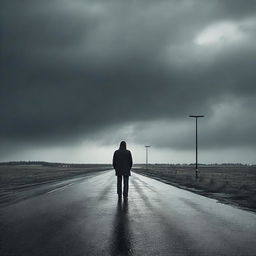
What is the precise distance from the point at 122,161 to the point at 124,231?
24.3ft

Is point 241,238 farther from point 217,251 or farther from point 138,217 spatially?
point 138,217

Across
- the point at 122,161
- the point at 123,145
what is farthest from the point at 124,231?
the point at 123,145

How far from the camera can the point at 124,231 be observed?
8.06 m

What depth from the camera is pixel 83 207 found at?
41.2 ft

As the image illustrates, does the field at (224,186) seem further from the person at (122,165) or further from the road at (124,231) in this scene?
the person at (122,165)

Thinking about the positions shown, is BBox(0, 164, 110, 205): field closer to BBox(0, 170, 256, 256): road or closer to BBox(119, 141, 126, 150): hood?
BBox(0, 170, 256, 256): road

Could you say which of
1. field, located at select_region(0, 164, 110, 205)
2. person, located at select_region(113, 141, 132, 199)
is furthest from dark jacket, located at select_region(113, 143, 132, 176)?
field, located at select_region(0, 164, 110, 205)

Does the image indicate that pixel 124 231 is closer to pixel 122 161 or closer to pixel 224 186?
pixel 122 161

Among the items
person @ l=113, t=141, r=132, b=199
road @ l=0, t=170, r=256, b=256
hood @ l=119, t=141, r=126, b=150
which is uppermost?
hood @ l=119, t=141, r=126, b=150

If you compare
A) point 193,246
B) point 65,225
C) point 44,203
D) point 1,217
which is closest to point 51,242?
point 65,225

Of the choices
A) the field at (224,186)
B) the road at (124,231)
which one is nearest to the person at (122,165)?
the road at (124,231)

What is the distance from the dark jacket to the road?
2.98 meters

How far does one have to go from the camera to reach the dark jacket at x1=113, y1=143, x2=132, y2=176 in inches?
600

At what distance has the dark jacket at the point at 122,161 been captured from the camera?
15242mm
